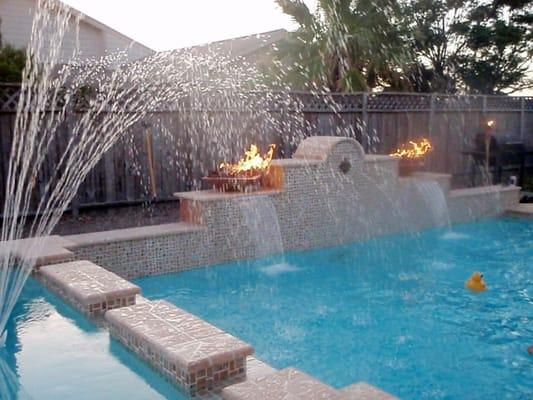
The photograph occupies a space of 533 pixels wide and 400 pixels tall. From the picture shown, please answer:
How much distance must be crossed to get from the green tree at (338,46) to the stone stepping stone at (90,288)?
28.9ft

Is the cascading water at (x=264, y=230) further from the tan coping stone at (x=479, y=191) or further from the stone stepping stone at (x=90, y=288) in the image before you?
the tan coping stone at (x=479, y=191)

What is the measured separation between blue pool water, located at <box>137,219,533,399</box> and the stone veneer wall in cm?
22

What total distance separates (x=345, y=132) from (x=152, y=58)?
26.0 ft

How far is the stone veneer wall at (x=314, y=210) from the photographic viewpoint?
699cm

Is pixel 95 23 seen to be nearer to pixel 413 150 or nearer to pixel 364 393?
pixel 413 150

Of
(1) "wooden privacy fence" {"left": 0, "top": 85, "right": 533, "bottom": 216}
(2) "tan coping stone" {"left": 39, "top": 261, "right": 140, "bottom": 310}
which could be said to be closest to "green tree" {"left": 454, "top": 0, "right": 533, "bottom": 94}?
(1) "wooden privacy fence" {"left": 0, "top": 85, "right": 533, "bottom": 216}

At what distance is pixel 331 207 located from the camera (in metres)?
A: 8.41

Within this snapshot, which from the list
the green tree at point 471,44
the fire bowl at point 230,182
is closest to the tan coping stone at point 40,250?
the fire bowl at point 230,182

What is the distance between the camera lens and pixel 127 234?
271 inches

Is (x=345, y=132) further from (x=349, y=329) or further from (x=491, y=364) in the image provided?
(x=491, y=364)

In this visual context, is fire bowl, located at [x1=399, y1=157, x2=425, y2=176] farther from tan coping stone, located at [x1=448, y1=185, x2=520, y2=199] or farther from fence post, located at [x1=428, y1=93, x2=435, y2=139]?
fence post, located at [x1=428, y1=93, x2=435, y2=139]

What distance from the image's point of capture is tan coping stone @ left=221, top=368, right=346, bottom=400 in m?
2.90

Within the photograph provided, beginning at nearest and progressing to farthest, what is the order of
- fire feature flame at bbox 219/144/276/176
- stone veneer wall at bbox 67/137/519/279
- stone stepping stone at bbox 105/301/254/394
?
stone stepping stone at bbox 105/301/254/394 < stone veneer wall at bbox 67/137/519/279 < fire feature flame at bbox 219/144/276/176

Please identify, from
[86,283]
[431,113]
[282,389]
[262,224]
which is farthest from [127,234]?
[431,113]
